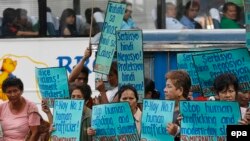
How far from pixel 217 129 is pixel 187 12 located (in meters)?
6.10

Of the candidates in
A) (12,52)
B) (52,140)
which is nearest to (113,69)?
(52,140)

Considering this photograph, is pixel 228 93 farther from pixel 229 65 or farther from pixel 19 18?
pixel 19 18

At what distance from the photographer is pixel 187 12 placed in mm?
16078

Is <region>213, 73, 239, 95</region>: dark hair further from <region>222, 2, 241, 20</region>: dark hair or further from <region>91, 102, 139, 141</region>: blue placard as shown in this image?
<region>222, 2, 241, 20</region>: dark hair

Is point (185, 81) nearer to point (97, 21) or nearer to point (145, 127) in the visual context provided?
point (145, 127)

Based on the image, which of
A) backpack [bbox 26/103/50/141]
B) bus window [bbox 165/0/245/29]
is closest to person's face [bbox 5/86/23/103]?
backpack [bbox 26/103/50/141]

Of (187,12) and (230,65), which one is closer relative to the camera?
(230,65)

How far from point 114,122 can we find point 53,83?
203cm

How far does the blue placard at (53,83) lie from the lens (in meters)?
12.9

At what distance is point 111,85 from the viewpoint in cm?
1309

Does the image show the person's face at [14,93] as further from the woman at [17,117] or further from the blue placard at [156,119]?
the blue placard at [156,119]

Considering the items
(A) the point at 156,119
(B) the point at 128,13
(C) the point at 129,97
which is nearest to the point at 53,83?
(C) the point at 129,97

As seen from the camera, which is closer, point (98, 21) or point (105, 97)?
point (105, 97)

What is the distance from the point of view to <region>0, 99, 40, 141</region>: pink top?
12.7 m
